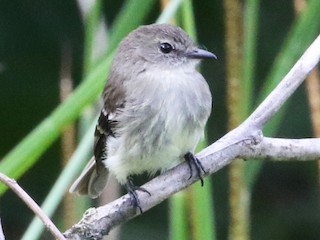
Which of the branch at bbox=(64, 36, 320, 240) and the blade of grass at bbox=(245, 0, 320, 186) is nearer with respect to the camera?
the branch at bbox=(64, 36, 320, 240)

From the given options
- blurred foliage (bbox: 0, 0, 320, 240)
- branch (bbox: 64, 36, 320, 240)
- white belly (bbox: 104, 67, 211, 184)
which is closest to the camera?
branch (bbox: 64, 36, 320, 240)

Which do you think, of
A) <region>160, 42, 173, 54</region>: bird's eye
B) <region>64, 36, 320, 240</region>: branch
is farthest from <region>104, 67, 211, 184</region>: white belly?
<region>64, 36, 320, 240</region>: branch

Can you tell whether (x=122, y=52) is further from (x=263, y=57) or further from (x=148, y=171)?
(x=263, y=57)

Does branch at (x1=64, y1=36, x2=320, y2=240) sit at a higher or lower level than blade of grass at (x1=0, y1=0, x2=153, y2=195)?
lower

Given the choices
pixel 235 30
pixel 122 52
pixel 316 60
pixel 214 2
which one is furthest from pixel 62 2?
pixel 316 60

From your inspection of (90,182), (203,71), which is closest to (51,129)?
(90,182)

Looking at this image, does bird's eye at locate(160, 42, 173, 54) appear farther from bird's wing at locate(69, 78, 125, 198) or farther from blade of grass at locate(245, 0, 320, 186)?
blade of grass at locate(245, 0, 320, 186)

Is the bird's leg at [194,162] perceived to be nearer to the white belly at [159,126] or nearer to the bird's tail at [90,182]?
the white belly at [159,126]
